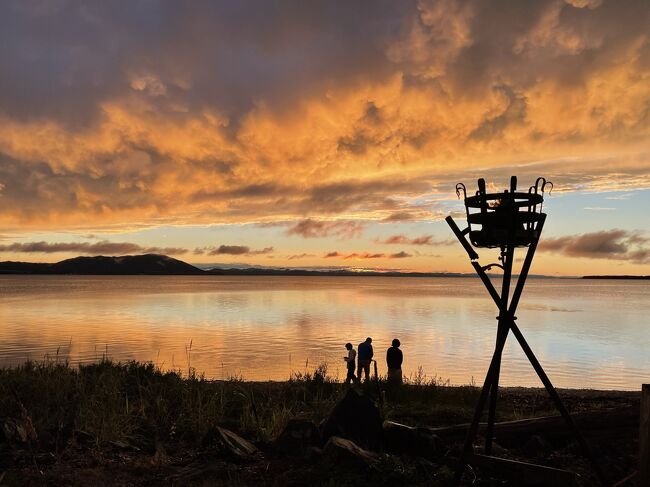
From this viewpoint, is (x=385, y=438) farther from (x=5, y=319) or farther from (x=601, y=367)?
(x=5, y=319)

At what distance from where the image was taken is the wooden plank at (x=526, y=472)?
7148 mm

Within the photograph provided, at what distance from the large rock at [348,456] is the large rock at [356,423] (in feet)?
2.73

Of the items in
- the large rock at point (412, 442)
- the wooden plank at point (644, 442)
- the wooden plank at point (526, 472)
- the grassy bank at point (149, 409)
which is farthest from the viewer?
the grassy bank at point (149, 409)

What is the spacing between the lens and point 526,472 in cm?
727

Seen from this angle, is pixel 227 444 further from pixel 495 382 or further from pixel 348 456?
pixel 495 382

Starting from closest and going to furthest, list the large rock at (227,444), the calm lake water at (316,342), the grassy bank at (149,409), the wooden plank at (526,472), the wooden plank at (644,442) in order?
the wooden plank at (644,442) → the wooden plank at (526,472) → the large rock at (227,444) → the grassy bank at (149,409) → the calm lake water at (316,342)

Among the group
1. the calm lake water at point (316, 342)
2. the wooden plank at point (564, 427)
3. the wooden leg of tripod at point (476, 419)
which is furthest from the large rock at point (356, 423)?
the calm lake water at point (316, 342)

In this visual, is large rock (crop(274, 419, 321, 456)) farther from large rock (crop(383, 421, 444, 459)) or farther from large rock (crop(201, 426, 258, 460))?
large rock (crop(383, 421, 444, 459))

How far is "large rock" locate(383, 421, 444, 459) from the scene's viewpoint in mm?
8703

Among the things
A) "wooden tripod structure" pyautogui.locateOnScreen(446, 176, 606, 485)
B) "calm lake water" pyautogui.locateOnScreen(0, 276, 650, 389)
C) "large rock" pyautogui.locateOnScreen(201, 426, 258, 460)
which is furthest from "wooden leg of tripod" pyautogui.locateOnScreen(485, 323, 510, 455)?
"calm lake water" pyautogui.locateOnScreen(0, 276, 650, 389)

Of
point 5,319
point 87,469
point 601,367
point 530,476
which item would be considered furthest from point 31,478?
point 5,319

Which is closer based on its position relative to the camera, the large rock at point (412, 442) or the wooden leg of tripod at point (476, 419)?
the wooden leg of tripod at point (476, 419)

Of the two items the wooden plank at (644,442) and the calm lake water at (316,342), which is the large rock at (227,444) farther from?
the calm lake water at (316,342)

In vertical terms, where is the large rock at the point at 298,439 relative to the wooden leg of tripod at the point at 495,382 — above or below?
below
